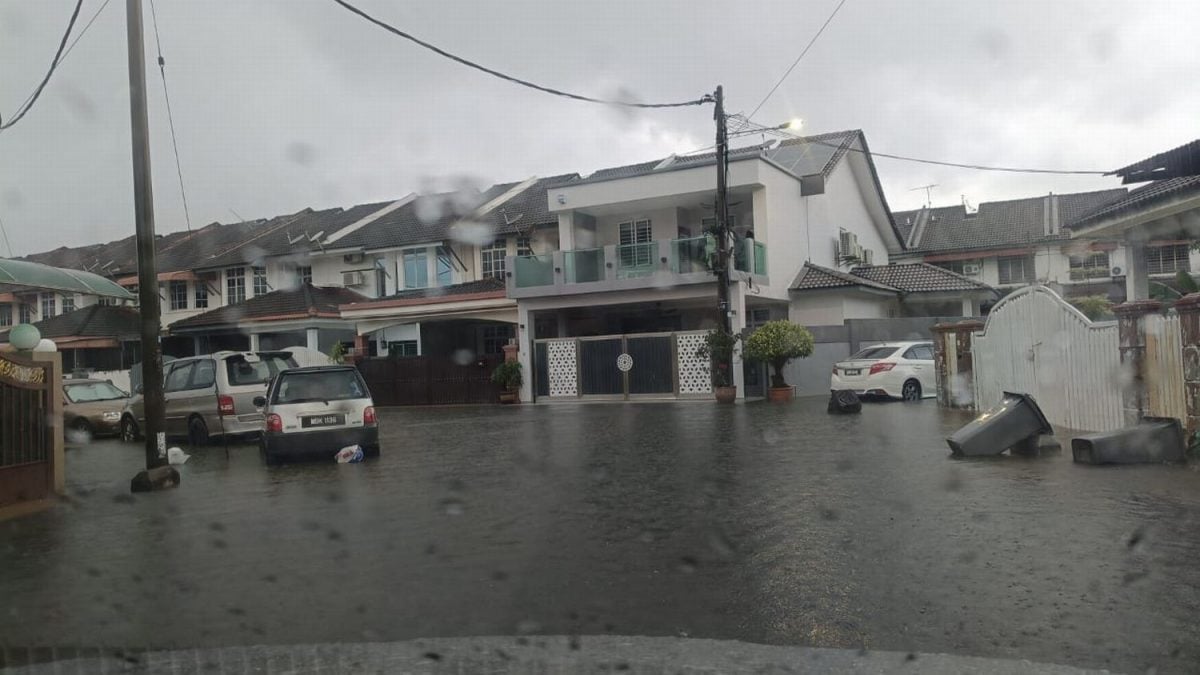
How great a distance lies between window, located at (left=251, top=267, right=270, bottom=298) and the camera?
36344 millimetres

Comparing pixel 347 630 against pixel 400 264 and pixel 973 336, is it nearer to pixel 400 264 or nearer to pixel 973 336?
pixel 973 336

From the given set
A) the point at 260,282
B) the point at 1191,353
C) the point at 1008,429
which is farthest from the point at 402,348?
the point at 1191,353

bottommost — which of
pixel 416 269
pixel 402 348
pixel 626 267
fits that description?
pixel 402 348

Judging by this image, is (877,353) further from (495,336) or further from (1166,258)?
(1166,258)

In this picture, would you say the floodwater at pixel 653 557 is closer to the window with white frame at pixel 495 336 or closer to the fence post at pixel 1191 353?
the fence post at pixel 1191 353

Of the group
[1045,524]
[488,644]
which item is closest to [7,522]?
[488,644]

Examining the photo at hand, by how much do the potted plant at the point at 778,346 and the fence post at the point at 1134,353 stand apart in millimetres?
12391

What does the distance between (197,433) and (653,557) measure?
12381mm

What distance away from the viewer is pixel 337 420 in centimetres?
1290

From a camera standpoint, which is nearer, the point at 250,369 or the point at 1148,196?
the point at 1148,196

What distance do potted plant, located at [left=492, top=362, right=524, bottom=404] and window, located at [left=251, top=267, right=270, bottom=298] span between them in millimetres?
13029

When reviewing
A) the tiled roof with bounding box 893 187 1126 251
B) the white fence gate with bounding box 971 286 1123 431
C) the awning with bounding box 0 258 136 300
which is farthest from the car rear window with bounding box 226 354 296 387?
the tiled roof with bounding box 893 187 1126 251

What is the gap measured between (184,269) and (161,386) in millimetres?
28210

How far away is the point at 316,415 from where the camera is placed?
41.9ft
